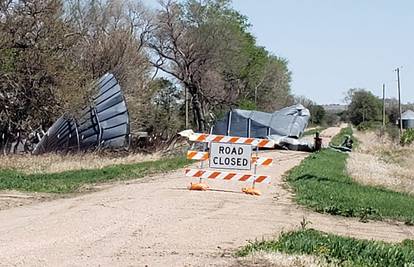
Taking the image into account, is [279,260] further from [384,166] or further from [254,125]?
[254,125]

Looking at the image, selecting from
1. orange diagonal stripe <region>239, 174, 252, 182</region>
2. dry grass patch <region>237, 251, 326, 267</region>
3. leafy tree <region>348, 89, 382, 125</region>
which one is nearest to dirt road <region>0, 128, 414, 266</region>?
dry grass patch <region>237, 251, 326, 267</region>

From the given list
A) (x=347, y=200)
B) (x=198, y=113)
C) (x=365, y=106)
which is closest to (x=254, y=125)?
(x=198, y=113)

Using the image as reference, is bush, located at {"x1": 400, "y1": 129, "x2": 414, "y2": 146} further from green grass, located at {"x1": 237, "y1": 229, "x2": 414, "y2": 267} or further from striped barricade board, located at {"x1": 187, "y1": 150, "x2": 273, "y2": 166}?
green grass, located at {"x1": 237, "y1": 229, "x2": 414, "y2": 267}

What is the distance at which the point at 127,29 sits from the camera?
51.9m

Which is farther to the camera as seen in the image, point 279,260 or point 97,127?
point 97,127

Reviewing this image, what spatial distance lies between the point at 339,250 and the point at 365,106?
408ft

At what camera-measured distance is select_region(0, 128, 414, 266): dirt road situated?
A: 28.4 ft

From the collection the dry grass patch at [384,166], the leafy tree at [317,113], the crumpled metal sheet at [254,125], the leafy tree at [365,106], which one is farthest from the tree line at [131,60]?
the leafy tree at [317,113]

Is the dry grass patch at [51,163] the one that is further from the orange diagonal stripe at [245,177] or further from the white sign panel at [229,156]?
the orange diagonal stripe at [245,177]

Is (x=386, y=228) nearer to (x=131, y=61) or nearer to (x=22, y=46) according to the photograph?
(x=22, y=46)

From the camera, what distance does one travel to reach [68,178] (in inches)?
862

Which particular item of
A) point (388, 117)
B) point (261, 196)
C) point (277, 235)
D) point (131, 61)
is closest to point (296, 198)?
point (261, 196)

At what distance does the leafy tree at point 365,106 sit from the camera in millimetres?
127863

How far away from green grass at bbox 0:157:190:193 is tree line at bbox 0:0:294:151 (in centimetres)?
837
